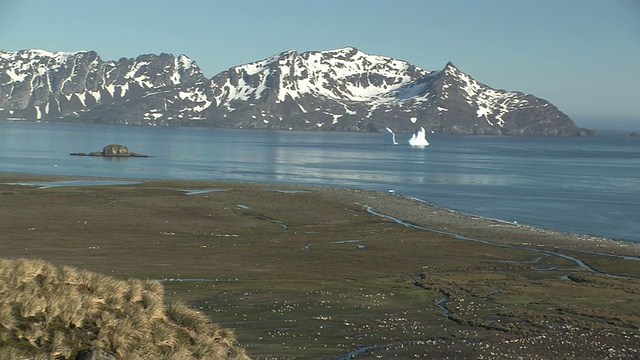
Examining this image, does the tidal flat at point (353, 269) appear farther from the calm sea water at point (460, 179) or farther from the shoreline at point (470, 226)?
the calm sea water at point (460, 179)

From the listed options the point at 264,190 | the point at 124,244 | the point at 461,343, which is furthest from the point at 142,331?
the point at 264,190

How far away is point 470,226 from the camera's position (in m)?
71.5

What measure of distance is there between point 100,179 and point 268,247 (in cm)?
6116

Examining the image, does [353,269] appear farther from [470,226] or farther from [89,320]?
[89,320]

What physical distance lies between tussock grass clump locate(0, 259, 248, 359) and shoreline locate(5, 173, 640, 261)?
4679 centimetres

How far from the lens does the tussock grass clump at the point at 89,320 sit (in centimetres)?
1449

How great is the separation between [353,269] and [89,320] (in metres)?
33.5

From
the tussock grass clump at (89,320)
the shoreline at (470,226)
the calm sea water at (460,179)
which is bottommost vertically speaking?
the calm sea water at (460,179)

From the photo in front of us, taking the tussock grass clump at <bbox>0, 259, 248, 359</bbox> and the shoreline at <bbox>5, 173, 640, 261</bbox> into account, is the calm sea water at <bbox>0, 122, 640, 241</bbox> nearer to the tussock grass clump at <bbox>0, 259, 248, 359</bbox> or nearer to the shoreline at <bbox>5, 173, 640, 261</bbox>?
the shoreline at <bbox>5, 173, 640, 261</bbox>

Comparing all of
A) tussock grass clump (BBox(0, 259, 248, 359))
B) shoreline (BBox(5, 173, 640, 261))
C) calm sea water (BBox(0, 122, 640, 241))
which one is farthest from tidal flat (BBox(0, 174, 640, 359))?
tussock grass clump (BBox(0, 259, 248, 359))

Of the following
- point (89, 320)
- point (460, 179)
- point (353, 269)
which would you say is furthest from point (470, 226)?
point (460, 179)

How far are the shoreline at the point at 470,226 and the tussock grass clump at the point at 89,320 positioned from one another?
1842 inches

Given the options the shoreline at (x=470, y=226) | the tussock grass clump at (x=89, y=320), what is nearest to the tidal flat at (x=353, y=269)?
the shoreline at (x=470, y=226)

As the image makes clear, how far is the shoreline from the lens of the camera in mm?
61688
